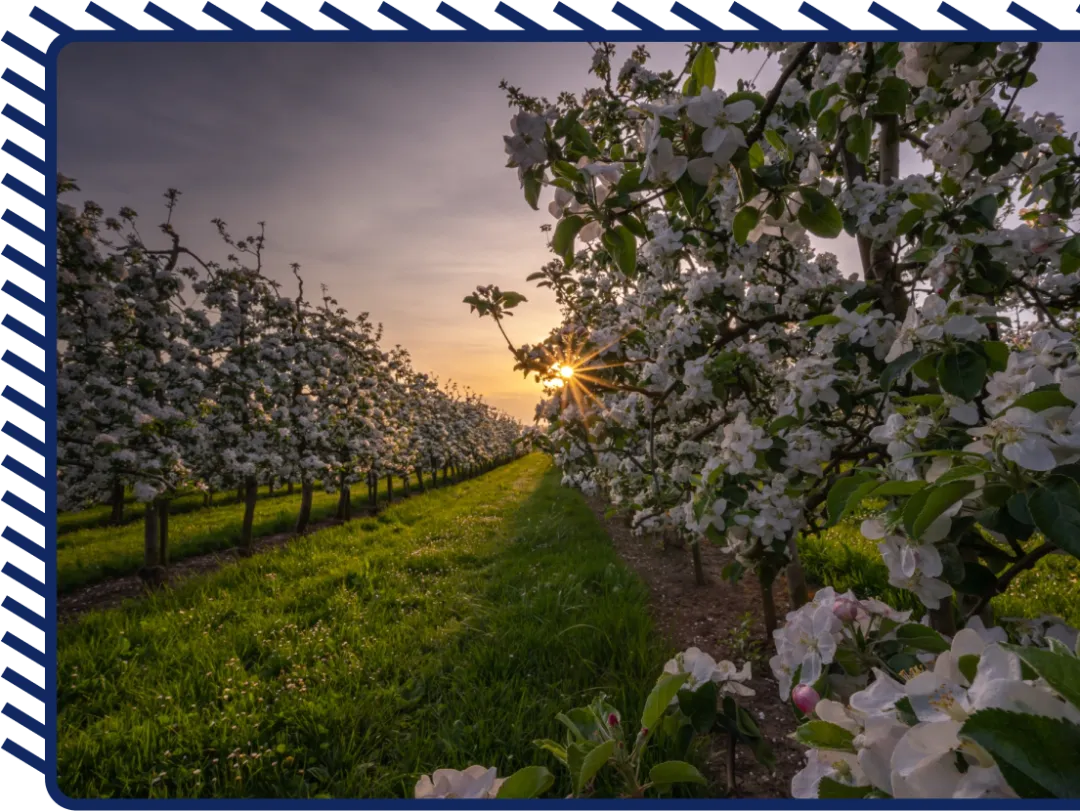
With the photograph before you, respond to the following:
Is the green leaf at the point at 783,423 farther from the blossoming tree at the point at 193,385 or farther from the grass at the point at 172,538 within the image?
the grass at the point at 172,538

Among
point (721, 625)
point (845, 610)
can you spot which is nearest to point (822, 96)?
point (845, 610)

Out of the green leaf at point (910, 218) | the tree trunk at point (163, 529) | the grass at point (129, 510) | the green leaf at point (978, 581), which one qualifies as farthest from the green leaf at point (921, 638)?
the grass at point (129, 510)

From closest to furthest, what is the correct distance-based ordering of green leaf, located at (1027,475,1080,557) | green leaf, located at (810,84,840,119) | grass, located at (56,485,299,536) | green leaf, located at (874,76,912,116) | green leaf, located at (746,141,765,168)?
green leaf, located at (1027,475,1080,557) → green leaf, located at (746,141,765,168) → green leaf, located at (874,76,912,116) → green leaf, located at (810,84,840,119) → grass, located at (56,485,299,536)

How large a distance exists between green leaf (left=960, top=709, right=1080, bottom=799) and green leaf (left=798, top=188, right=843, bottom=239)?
0.87 meters

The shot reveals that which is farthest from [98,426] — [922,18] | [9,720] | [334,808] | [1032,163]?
[1032,163]

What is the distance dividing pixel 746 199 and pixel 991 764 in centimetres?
87

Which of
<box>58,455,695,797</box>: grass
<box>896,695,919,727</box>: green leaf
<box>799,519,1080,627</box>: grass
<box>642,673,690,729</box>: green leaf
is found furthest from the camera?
<box>799,519,1080,627</box>: grass

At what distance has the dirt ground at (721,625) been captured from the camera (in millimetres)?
2413

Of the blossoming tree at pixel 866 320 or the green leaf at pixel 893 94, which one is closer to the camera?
the blossoming tree at pixel 866 320

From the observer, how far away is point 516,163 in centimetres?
94

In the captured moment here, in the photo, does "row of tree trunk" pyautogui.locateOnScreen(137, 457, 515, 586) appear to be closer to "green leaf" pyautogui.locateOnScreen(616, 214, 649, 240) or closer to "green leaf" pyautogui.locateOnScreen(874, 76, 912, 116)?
"green leaf" pyautogui.locateOnScreen(616, 214, 649, 240)

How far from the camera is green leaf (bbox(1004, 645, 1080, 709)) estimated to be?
0.43 m

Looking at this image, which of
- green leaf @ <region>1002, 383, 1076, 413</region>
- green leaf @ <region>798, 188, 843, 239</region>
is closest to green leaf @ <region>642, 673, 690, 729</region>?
green leaf @ <region>1002, 383, 1076, 413</region>

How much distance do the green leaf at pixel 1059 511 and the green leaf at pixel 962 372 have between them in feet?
1.13
